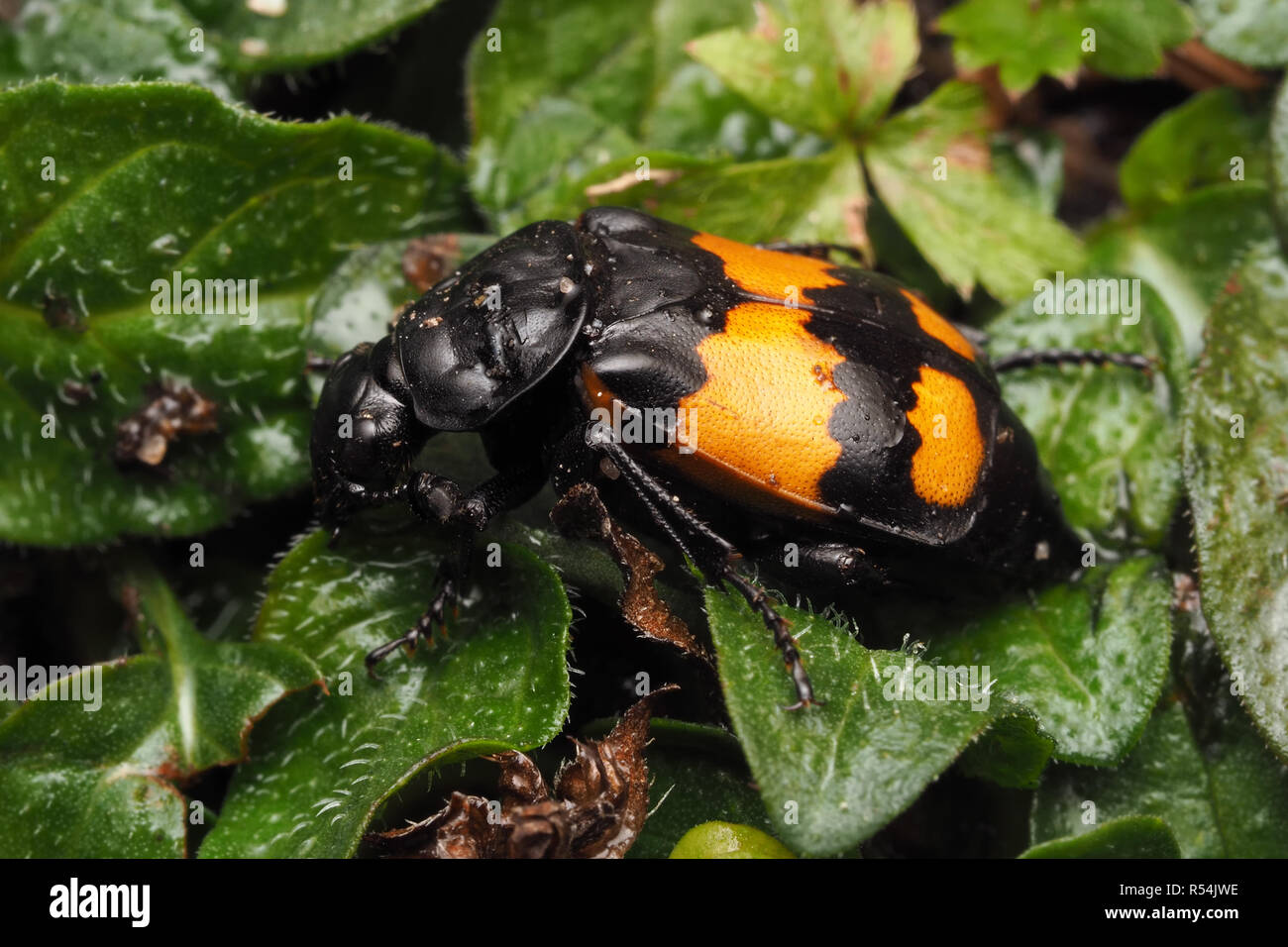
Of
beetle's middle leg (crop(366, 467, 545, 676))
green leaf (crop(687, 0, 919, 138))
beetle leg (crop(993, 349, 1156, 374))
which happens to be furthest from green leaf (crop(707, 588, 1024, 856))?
green leaf (crop(687, 0, 919, 138))

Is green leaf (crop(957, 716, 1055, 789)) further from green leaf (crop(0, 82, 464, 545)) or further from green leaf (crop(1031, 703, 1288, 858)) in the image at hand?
green leaf (crop(0, 82, 464, 545))

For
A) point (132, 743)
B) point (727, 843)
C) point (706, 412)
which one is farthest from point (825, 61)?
point (132, 743)

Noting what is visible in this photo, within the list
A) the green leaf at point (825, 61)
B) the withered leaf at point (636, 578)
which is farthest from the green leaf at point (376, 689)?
the green leaf at point (825, 61)

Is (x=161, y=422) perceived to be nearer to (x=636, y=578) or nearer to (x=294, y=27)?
(x=294, y=27)

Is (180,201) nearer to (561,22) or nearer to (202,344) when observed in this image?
(202,344)
